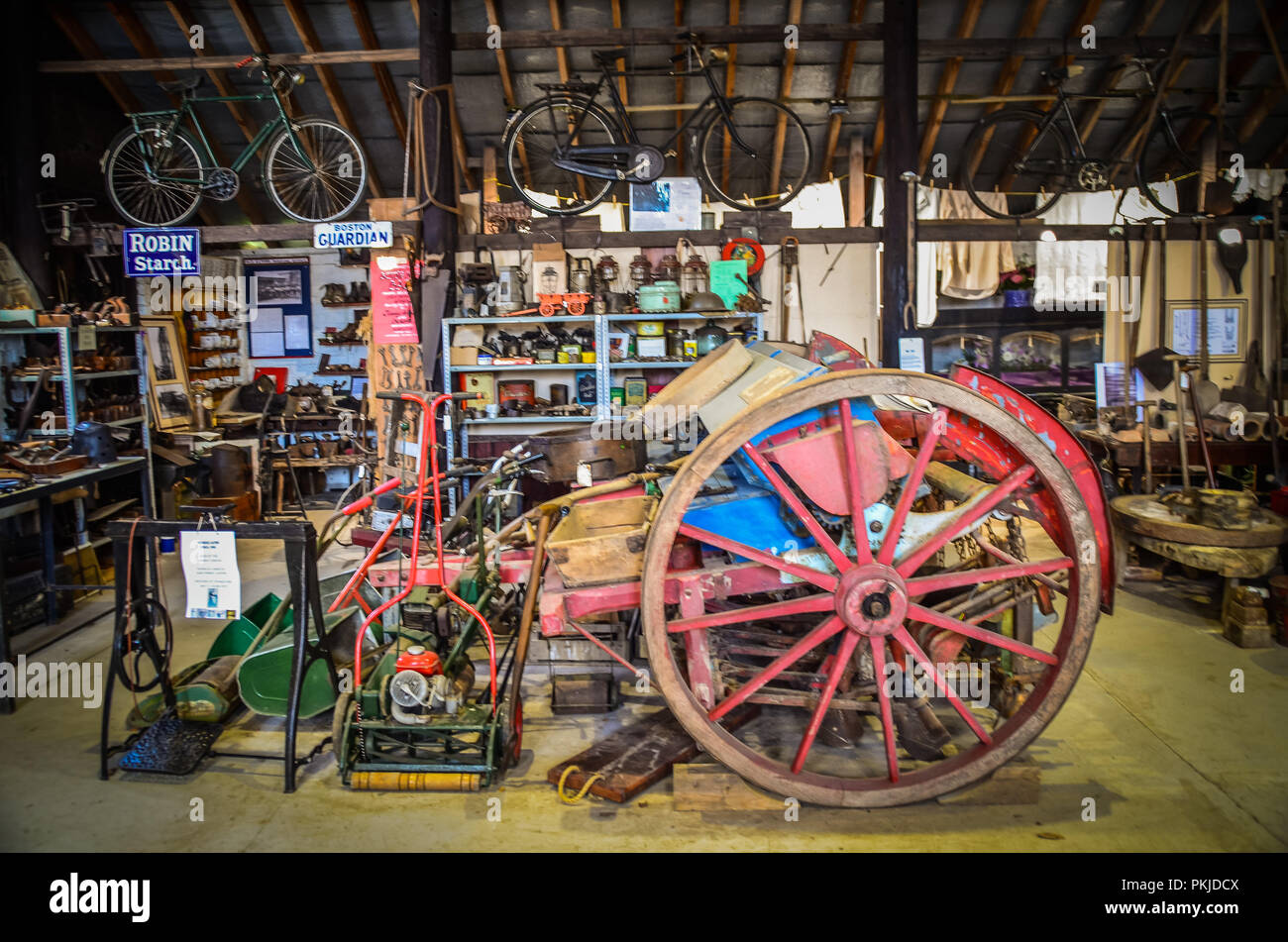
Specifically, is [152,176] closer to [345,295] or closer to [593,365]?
[345,295]

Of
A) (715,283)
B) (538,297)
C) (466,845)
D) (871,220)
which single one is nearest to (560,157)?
(538,297)

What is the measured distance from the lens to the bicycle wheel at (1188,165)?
26.3 ft

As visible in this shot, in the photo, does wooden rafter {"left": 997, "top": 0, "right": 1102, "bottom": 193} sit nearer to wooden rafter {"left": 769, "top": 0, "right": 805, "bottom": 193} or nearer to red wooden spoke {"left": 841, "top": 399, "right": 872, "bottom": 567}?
wooden rafter {"left": 769, "top": 0, "right": 805, "bottom": 193}

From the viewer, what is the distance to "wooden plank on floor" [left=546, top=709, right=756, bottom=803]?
10.7ft

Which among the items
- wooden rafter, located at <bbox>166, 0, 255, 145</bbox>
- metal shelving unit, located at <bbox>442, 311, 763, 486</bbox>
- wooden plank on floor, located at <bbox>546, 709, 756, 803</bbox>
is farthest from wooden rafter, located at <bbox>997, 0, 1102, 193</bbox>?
wooden rafter, located at <bbox>166, 0, 255, 145</bbox>

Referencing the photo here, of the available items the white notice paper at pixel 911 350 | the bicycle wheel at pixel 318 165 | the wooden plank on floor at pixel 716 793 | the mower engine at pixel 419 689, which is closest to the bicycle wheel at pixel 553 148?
the bicycle wheel at pixel 318 165

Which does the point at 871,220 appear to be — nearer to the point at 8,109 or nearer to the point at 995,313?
the point at 995,313

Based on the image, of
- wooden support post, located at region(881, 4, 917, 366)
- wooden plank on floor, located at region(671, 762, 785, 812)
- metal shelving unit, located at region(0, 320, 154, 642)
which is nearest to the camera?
wooden plank on floor, located at region(671, 762, 785, 812)

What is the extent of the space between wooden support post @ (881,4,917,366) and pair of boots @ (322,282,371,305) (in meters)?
5.68

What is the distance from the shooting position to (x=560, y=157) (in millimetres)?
7336

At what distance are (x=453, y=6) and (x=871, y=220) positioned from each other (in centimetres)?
455

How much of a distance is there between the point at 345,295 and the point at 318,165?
2.15 meters

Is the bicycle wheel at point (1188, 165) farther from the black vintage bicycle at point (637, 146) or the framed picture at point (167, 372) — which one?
the framed picture at point (167, 372)

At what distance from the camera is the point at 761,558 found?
301 centimetres
